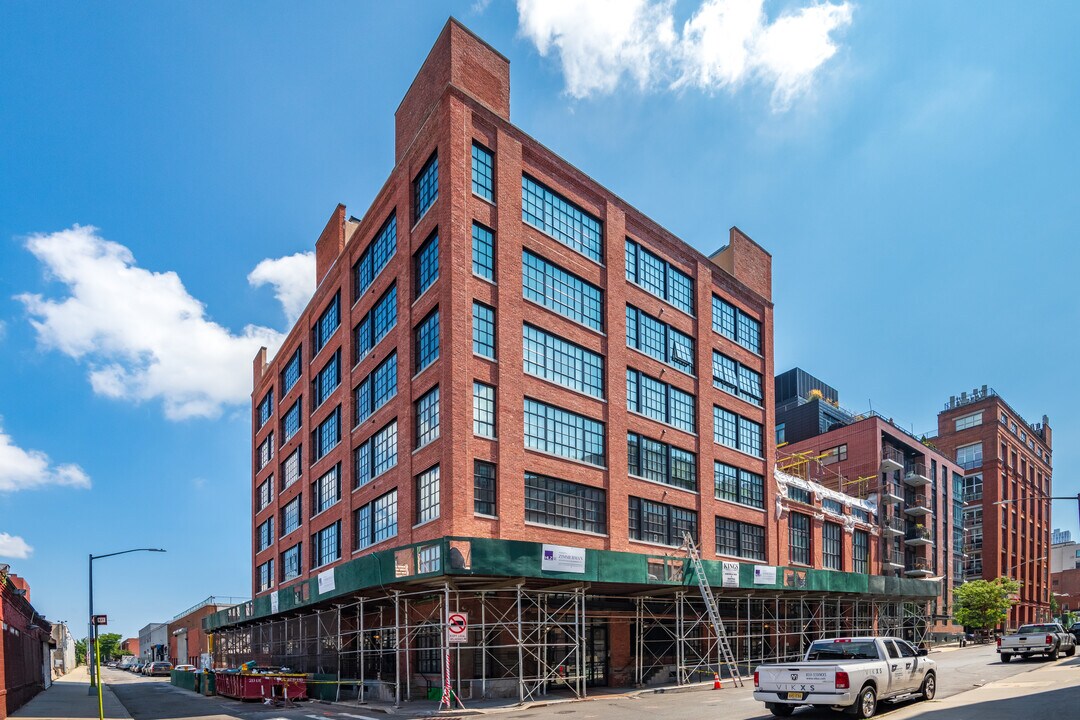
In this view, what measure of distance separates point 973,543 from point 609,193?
6460 centimetres

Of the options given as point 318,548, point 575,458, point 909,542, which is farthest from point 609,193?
point 909,542

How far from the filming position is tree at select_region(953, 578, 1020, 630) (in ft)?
210

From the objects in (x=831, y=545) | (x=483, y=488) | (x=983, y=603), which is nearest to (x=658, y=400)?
(x=483, y=488)

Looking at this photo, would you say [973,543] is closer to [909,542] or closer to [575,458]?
[909,542]

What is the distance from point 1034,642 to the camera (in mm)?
33281

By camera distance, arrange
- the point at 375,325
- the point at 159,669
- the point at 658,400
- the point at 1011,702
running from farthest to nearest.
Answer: the point at 159,669
the point at 658,400
the point at 375,325
the point at 1011,702

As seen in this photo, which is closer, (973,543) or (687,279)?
(687,279)

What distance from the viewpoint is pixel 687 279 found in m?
38.8

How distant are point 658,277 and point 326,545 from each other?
823 inches

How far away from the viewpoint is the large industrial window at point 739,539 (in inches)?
1474

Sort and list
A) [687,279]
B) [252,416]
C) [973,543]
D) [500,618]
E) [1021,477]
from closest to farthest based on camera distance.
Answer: [500,618], [687,279], [252,416], [973,543], [1021,477]

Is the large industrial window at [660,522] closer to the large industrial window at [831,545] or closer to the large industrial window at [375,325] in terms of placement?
the large industrial window at [375,325]

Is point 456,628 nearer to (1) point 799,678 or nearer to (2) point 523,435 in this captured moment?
(2) point 523,435

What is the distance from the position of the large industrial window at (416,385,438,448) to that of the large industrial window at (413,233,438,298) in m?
4.00
